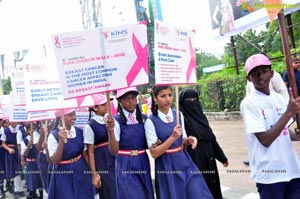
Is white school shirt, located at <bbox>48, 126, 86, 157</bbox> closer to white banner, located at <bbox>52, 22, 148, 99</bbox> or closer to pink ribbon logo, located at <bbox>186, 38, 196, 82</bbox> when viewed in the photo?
white banner, located at <bbox>52, 22, 148, 99</bbox>

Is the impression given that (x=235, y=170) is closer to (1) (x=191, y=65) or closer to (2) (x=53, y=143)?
(1) (x=191, y=65)

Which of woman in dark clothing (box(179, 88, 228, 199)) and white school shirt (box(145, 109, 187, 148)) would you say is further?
woman in dark clothing (box(179, 88, 228, 199))

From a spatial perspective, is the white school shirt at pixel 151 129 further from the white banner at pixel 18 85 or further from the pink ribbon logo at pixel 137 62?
the white banner at pixel 18 85

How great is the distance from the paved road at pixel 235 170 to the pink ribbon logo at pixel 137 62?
1856 millimetres

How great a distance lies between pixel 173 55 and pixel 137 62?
1.14ft

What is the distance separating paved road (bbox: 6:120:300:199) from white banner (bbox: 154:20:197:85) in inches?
60.8

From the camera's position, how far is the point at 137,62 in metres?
2.94

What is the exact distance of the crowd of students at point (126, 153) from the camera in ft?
9.94

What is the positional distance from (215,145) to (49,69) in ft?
7.00

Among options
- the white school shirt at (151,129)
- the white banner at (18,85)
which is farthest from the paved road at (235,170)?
the white banner at (18,85)

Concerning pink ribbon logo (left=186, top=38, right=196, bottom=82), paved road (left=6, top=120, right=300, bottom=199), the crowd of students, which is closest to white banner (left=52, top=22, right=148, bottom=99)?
the crowd of students

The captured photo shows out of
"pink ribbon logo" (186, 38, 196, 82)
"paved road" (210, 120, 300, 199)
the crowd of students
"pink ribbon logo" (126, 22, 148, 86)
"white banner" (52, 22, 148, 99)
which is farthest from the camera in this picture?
"paved road" (210, 120, 300, 199)

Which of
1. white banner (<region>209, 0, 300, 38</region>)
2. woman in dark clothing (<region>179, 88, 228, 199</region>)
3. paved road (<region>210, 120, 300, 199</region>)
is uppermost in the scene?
white banner (<region>209, 0, 300, 38</region>)

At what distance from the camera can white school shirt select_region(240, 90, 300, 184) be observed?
2328mm
